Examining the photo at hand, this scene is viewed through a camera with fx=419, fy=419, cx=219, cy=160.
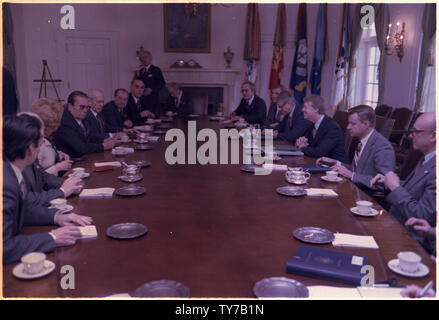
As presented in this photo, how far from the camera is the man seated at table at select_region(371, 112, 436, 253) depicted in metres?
2.12

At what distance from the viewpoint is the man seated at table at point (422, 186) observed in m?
2.12

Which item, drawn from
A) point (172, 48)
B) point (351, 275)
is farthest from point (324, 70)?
point (351, 275)

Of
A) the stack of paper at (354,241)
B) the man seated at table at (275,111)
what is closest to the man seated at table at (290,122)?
the man seated at table at (275,111)

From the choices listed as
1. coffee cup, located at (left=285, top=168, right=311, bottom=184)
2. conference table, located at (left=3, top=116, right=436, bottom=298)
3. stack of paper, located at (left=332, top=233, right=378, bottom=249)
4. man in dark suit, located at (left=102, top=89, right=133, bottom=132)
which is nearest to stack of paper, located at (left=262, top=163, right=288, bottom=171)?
conference table, located at (left=3, top=116, right=436, bottom=298)

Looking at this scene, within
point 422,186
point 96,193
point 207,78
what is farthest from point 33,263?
point 207,78

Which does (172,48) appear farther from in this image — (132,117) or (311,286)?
(311,286)

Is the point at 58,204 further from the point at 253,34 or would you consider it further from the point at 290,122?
the point at 253,34

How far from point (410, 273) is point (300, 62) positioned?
7.35 m

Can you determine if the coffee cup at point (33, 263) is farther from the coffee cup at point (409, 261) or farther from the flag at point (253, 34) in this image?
the flag at point (253, 34)

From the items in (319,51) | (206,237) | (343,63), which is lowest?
(206,237)

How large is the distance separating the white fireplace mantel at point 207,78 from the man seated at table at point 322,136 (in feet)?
16.3

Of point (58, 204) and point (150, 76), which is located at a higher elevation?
point (150, 76)

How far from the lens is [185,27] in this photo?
28.1 ft
